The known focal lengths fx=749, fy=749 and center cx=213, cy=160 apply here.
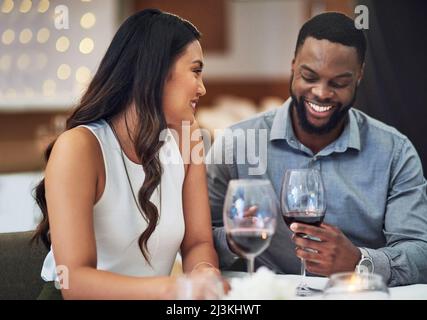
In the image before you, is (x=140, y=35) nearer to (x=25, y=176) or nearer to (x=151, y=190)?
(x=151, y=190)

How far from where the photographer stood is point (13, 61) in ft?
17.4

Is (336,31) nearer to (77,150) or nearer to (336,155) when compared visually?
(336,155)

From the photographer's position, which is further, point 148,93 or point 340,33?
point 340,33

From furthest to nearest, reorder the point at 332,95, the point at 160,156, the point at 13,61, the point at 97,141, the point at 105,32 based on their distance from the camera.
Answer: the point at 105,32, the point at 13,61, the point at 332,95, the point at 160,156, the point at 97,141

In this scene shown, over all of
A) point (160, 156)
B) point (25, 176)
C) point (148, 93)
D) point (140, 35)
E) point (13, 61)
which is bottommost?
point (25, 176)

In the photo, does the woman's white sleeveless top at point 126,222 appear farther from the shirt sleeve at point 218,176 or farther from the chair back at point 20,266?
the shirt sleeve at point 218,176

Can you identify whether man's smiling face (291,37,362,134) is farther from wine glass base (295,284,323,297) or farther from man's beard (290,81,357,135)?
wine glass base (295,284,323,297)

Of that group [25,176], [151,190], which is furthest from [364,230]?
[25,176]

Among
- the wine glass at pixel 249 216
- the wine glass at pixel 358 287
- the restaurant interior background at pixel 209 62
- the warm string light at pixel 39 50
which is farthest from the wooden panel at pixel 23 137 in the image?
the wine glass at pixel 358 287

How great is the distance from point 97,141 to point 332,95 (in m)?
0.69

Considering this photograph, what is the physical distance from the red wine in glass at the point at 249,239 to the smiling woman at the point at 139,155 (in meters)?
0.37

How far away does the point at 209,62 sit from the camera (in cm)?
855

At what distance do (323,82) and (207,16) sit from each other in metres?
6.93

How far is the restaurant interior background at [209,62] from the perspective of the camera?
8.79ft
